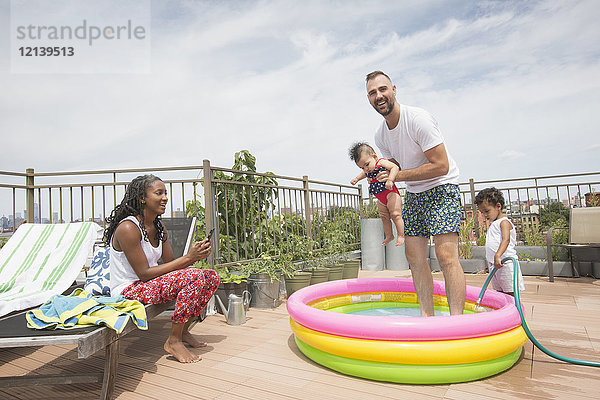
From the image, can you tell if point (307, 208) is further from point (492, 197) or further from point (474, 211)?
point (474, 211)

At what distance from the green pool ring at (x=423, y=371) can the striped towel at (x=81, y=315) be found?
130cm

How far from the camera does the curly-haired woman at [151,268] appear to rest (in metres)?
2.47

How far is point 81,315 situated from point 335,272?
4031 mm

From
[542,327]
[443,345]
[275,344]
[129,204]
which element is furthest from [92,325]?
[542,327]

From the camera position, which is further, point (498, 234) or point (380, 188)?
point (498, 234)

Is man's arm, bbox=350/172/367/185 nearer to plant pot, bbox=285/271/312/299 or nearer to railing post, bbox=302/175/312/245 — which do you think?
plant pot, bbox=285/271/312/299

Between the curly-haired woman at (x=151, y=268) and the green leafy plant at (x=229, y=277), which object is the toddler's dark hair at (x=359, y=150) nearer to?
the curly-haired woman at (x=151, y=268)

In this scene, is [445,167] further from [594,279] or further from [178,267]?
[594,279]

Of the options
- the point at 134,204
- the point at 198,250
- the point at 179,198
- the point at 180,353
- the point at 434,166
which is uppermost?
the point at 179,198

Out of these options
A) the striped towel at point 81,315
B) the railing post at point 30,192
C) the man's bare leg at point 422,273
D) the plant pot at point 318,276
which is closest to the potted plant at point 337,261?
the plant pot at point 318,276

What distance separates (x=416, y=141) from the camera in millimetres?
2609

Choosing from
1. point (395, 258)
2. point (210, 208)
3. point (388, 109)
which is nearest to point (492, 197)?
point (388, 109)

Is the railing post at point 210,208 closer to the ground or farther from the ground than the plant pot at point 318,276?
farther from the ground

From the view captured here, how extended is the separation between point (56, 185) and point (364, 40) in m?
5.60
